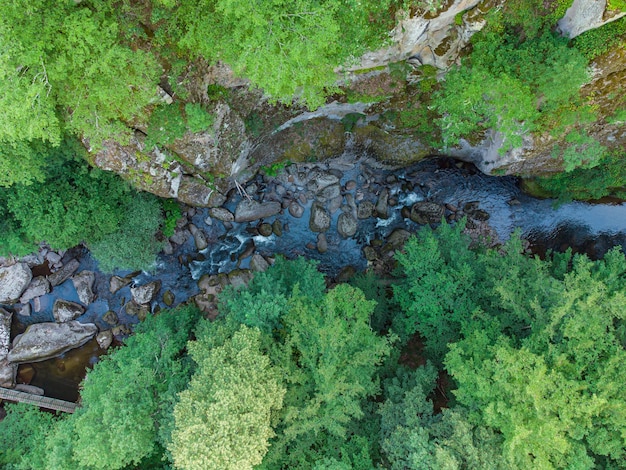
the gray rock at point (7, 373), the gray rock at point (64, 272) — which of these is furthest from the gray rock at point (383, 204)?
the gray rock at point (7, 373)

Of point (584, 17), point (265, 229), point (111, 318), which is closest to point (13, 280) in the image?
point (111, 318)

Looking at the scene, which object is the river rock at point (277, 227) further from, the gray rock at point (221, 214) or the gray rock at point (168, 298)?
the gray rock at point (168, 298)

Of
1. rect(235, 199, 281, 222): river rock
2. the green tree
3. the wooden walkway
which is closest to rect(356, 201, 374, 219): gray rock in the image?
rect(235, 199, 281, 222): river rock

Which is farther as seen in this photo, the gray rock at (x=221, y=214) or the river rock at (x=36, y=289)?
the gray rock at (x=221, y=214)

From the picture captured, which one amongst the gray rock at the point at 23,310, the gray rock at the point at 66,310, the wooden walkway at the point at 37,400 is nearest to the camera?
the wooden walkway at the point at 37,400

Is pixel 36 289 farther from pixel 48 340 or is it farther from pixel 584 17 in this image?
pixel 584 17

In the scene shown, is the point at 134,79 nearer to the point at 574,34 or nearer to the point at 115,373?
the point at 115,373
